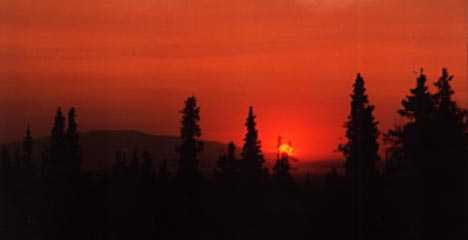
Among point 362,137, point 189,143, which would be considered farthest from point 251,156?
point 362,137

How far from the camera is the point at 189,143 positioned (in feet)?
153

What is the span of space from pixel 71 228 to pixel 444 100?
2618cm

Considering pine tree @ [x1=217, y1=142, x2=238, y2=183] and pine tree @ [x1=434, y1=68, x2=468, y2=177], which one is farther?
pine tree @ [x1=217, y1=142, x2=238, y2=183]

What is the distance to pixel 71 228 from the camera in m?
47.2

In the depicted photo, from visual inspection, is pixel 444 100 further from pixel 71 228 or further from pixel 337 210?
pixel 71 228

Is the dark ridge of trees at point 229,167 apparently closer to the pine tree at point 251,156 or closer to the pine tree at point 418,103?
Answer: the pine tree at point 251,156

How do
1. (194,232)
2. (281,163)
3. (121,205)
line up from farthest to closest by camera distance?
(281,163), (121,205), (194,232)

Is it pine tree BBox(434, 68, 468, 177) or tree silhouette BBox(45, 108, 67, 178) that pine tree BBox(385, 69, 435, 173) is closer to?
pine tree BBox(434, 68, 468, 177)

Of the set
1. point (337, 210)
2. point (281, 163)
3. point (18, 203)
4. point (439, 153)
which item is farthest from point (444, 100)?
point (281, 163)

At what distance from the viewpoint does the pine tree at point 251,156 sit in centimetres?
5716

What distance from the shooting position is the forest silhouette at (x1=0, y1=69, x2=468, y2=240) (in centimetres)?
3069

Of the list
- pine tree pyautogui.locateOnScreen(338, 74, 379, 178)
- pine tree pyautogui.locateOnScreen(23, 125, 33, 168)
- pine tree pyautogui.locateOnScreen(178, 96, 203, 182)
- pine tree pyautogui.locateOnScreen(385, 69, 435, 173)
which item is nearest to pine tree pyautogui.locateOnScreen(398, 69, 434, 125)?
pine tree pyautogui.locateOnScreen(385, 69, 435, 173)

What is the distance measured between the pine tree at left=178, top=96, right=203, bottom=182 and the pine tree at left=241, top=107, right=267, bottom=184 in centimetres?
1062

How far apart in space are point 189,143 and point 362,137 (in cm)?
1278
